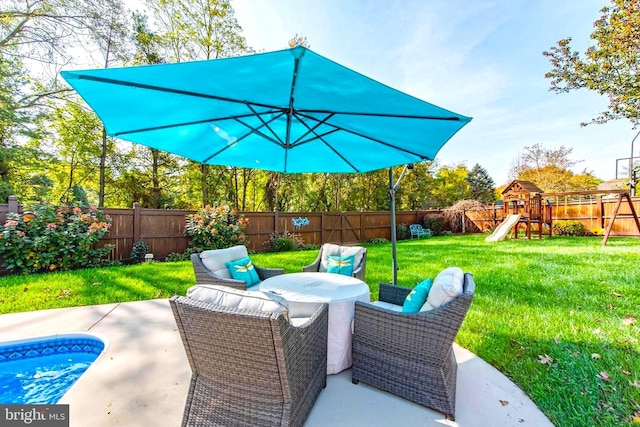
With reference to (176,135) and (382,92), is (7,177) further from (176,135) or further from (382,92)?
(382,92)

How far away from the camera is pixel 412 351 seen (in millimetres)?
1912

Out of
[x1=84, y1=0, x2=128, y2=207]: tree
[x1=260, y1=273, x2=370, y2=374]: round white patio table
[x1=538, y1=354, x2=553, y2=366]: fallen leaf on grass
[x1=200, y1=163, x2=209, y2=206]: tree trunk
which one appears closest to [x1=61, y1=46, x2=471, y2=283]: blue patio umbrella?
[x1=260, y1=273, x2=370, y2=374]: round white patio table

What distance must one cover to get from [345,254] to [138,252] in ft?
19.7

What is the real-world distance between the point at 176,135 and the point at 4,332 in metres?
2.75

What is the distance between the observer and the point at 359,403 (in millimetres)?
1943

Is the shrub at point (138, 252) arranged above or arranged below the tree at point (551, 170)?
below

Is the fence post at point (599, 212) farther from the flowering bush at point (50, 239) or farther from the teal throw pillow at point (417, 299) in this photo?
the flowering bush at point (50, 239)

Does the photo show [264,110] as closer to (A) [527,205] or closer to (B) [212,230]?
(B) [212,230]

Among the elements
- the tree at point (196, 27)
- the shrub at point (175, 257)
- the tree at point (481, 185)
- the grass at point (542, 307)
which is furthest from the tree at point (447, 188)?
the shrub at point (175, 257)

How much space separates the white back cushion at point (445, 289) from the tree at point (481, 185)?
23.4 m

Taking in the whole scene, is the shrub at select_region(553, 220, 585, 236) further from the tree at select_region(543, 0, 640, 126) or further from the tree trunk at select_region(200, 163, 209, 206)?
the tree trunk at select_region(200, 163, 209, 206)

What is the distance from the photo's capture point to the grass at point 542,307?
2037mm

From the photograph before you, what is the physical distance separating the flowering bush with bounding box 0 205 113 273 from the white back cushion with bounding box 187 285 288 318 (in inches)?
242

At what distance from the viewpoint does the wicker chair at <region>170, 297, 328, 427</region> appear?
138 cm
